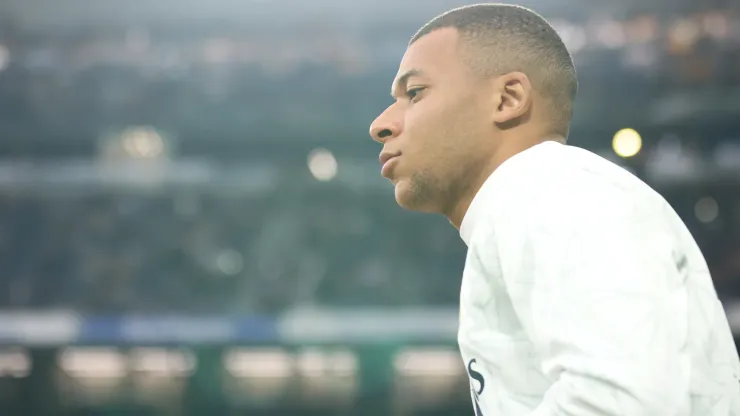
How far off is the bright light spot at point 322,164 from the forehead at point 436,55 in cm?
198

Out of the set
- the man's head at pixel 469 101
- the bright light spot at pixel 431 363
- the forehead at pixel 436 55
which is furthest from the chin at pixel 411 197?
the bright light spot at pixel 431 363

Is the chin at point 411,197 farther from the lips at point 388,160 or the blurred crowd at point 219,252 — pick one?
the blurred crowd at point 219,252

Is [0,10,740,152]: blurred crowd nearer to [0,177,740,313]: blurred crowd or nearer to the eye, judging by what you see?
[0,177,740,313]: blurred crowd

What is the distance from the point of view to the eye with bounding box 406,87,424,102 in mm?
651

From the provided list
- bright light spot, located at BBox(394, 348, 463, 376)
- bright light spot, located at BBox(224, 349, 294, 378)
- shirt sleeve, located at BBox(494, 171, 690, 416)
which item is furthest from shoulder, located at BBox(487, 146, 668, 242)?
bright light spot, located at BBox(224, 349, 294, 378)

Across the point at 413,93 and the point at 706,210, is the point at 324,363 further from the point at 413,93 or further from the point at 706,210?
the point at 413,93

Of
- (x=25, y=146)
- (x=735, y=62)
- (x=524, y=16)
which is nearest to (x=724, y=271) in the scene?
(x=735, y=62)

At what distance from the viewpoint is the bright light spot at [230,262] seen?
2779 mm

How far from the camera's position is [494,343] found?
52cm

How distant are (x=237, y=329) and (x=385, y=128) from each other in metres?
1.74

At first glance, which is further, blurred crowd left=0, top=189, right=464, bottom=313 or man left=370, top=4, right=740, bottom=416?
blurred crowd left=0, top=189, right=464, bottom=313

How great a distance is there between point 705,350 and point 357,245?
238cm

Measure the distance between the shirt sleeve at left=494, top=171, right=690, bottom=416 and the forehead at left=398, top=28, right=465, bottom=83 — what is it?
0.66 feet

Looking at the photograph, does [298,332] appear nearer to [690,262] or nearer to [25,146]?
[25,146]
